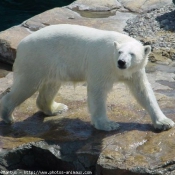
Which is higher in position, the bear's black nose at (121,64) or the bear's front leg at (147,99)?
the bear's black nose at (121,64)

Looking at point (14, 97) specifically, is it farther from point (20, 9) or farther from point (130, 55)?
point (20, 9)

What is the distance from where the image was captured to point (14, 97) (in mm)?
6934

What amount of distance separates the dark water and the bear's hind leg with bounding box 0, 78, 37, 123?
6479 mm

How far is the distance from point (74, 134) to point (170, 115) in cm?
116

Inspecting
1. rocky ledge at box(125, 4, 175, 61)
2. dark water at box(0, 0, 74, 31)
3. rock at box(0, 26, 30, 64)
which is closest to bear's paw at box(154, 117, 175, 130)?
rocky ledge at box(125, 4, 175, 61)

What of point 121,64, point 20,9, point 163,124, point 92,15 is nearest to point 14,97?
point 121,64

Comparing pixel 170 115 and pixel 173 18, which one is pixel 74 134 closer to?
pixel 170 115

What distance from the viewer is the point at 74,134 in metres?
6.66

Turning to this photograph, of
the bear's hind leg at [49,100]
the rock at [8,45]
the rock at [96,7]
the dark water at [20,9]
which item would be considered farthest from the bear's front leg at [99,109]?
the dark water at [20,9]

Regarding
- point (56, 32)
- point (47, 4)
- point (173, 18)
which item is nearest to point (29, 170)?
point (56, 32)

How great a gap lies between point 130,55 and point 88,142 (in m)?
1.04

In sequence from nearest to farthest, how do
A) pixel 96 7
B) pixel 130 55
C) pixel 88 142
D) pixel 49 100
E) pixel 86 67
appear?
1. pixel 130 55
2. pixel 88 142
3. pixel 86 67
4. pixel 49 100
5. pixel 96 7

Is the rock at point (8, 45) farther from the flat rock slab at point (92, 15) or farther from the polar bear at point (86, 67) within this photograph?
the polar bear at point (86, 67)

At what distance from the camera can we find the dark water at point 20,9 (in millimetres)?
13645
